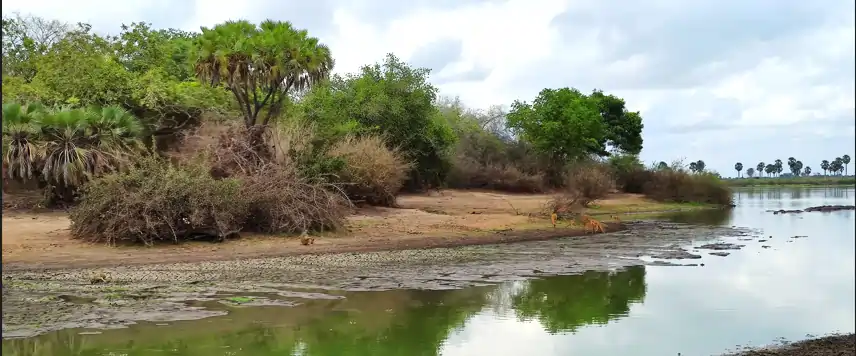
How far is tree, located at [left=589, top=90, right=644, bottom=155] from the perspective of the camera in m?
60.5

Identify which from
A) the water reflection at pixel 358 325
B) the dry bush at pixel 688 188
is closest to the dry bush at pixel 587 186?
the dry bush at pixel 688 188

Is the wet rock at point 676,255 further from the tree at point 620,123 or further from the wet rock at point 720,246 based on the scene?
the tree at point 620,123

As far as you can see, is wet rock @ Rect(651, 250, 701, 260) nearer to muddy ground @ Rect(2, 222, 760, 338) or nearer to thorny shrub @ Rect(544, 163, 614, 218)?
muddy ground @ Rect(2, 222, 760, 338)

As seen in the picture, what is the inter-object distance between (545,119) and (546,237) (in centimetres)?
2784

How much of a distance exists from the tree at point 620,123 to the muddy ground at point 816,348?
5174cm

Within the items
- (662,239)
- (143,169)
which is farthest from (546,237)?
(143,169)

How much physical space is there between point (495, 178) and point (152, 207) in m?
30.6

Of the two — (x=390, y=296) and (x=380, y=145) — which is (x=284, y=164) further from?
(x=390, y=296)

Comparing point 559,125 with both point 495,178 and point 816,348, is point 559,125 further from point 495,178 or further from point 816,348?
point 816,348

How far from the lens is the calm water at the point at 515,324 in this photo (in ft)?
30.1

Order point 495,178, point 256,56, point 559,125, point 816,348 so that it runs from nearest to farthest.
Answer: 1. point 816,348
2. point 256,56
3. point 495,178
4. point 559,125

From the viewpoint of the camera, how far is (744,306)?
12273mm

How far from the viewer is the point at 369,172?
27.2 m

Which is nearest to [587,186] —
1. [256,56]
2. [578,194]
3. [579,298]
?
[578,194]
